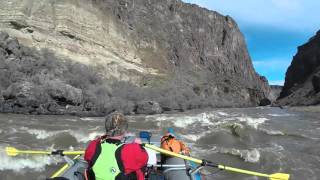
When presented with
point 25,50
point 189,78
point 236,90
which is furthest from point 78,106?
point 236,90

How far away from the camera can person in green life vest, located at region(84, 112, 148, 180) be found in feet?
15.9

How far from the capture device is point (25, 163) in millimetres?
11320

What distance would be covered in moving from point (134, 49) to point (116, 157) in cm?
7776

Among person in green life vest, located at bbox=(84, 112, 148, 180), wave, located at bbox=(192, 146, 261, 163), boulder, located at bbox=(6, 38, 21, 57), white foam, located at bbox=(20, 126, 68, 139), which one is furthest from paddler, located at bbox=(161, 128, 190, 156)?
boulder, located at bbox=(6, 38, 21, 57)

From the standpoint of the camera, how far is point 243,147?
15.0m

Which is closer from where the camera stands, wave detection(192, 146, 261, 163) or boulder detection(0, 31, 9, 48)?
wave detection(192, 146, 261, 163)

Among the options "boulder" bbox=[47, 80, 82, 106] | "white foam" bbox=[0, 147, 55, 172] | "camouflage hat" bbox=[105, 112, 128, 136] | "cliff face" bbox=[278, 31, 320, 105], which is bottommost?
"white foam" bbox=[0, 147, 55, 172]

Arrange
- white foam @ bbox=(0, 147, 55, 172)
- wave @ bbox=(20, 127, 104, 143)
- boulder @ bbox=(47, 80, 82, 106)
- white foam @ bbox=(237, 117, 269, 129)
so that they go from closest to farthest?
white foam @ bbox=(0, 147, 55, 172)
wave @ bbox=(20, 127, 104, 143)
white foam @ bbox=(237, 117, 269, 129)
boulder @ bbox=(47, 80, 82, 106)

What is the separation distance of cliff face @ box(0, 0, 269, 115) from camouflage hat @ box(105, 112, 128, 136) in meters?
29.6

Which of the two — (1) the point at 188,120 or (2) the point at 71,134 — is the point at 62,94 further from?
(2) the point at 71,134

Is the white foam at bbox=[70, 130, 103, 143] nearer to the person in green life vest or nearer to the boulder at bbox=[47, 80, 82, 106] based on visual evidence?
the person in green life vest

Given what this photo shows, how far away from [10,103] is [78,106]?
266 inches

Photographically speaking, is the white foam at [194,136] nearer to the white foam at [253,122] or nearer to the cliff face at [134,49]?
the white foam at [253,122]

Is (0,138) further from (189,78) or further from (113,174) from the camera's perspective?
(189,78)
